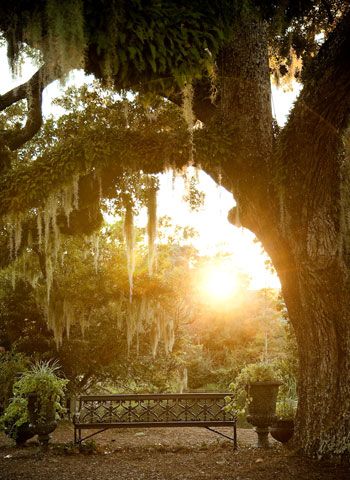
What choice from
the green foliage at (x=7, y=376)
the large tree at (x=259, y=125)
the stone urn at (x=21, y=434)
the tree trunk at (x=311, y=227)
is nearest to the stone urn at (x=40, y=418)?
the stone urn at (x=21, y=434)

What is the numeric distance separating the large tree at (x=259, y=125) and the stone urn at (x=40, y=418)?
2802mm

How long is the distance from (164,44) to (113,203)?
523cm

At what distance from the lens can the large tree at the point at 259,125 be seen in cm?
427

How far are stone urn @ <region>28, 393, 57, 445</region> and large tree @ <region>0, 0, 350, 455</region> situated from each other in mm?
2802

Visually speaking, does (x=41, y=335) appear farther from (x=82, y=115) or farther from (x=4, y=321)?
(x=82, y=115)

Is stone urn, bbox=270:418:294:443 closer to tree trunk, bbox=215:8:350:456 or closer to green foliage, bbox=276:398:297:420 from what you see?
green foliage, bbox=276:398:297:420

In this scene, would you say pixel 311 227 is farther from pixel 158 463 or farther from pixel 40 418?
pixel 40 418

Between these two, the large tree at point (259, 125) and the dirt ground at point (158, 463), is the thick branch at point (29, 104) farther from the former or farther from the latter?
the dirt ground at point (158, 463)

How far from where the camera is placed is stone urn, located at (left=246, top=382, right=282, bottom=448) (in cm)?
651

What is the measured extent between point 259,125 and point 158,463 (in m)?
4.58

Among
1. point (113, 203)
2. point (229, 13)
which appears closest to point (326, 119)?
point (229, 13)

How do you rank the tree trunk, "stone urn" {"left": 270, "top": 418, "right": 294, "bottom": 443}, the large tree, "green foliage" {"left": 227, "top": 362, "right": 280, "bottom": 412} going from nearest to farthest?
the large tree → the tree trunk → "stone urn" {"left": 270, "top": 418, "right": 294, "bottom": 443} → "green foliage" {"left": 227, "top": 362, "right": 280, "bottom": 412}

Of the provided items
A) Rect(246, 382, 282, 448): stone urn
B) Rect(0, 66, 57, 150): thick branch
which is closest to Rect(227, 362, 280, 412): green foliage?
Rect(246, 382, 282, 448): stone urn

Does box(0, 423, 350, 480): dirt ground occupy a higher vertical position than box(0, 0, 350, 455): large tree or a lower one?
lower
